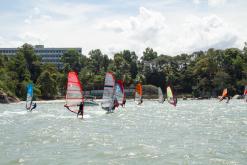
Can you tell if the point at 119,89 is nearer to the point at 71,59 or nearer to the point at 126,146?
the point at 126,146

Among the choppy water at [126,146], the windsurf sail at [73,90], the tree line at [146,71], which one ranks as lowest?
the choppy water at [126,146]

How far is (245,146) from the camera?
23281 mm

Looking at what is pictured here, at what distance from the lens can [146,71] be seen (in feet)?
511

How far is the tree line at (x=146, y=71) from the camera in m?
126

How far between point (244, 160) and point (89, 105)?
6223cm

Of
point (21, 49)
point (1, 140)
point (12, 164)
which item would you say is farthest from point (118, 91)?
point (21, 49)

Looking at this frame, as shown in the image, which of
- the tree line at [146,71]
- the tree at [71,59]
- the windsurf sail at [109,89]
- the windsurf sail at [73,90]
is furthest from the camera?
the tree at [71,59]

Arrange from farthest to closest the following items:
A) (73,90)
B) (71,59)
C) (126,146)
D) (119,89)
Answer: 1. (71,59)
2. (119,89)
3. (73,90)
4. (126,146)

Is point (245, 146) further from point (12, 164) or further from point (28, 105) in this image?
point (28, 105)

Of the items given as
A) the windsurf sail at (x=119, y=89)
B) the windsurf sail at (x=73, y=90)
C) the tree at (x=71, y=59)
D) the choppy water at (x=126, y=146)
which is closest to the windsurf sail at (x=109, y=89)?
the windsurf sail at (x=119, y=89)

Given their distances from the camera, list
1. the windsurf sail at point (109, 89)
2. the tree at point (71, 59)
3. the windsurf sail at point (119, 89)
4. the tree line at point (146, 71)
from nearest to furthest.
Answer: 1. the windsurf sail at point (109, 89)
2. the windsurf sail at point (119, 89)
3. the tree line at point (146, 71)
4. the tree at point (71, 59)

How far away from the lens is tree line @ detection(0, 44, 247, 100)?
4978 inches

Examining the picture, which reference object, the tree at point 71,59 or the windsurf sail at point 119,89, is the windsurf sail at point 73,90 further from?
the tree at point 71,59

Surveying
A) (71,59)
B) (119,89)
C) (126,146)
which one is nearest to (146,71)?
(71,59)
